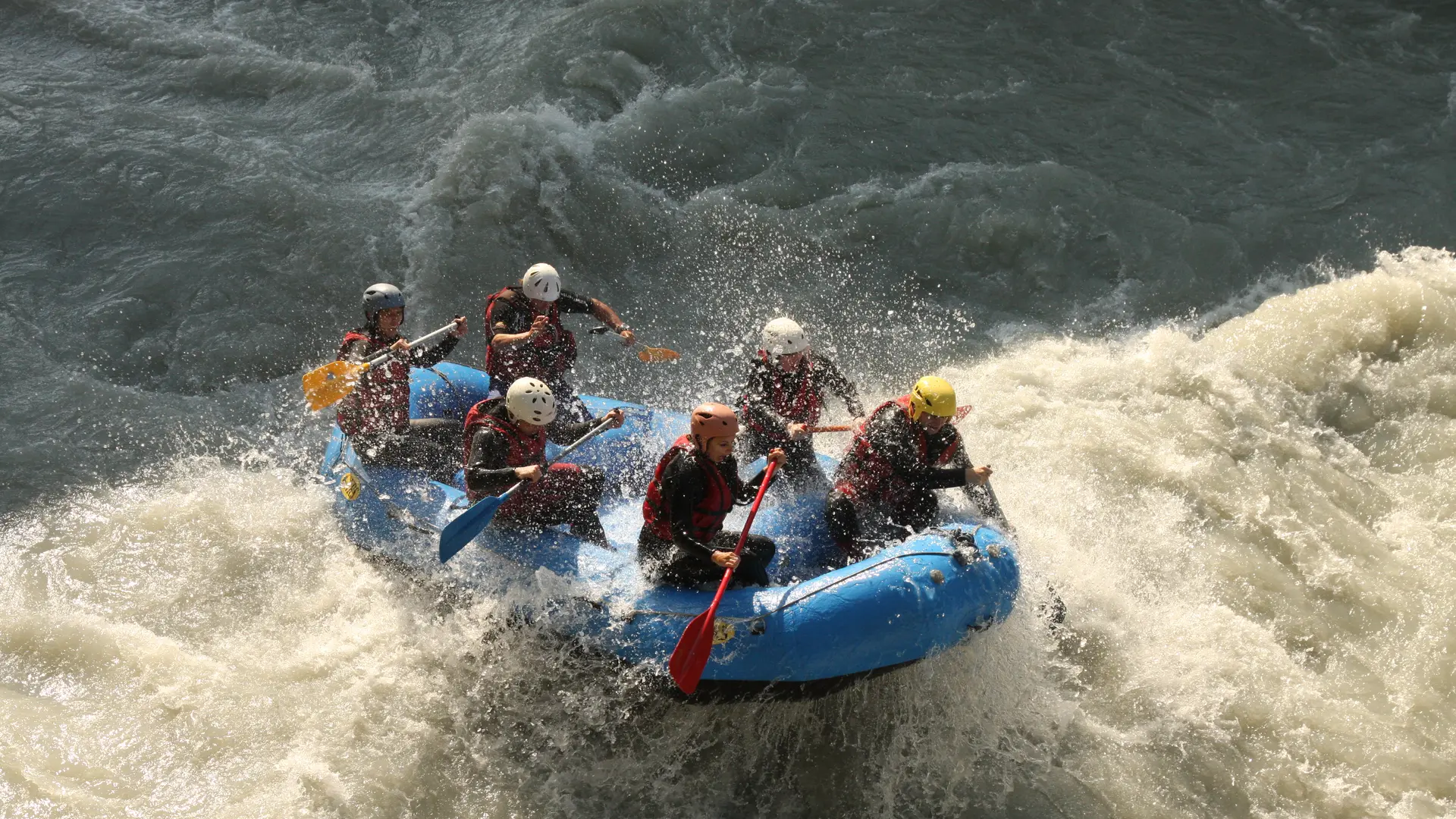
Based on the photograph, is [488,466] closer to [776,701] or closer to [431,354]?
[431,354]

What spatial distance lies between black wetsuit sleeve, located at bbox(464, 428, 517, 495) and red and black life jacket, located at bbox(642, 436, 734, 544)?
76cm

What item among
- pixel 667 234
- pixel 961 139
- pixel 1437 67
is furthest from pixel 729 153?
pixel 1437 67

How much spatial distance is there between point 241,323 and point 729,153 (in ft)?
15.1

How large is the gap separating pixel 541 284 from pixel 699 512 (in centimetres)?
216

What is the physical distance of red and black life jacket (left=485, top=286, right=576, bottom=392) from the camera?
23.4ft

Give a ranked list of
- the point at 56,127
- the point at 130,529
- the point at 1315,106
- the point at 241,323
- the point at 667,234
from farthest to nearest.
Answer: the point at 1315,106 < the point at 56,127 < the point at 667,234 < the point at 241,323 < the point at 130,529

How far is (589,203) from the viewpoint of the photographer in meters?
10.4

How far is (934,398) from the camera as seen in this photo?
5.96 metres

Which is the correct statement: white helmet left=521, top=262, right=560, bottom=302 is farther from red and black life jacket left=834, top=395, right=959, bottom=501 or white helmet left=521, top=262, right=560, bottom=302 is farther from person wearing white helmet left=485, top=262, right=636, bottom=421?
red and black life jacket left=834, top=395, right=959, bottom=501

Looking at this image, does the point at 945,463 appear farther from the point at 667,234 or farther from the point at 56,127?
the point at 56,127

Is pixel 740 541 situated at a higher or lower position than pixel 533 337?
higher

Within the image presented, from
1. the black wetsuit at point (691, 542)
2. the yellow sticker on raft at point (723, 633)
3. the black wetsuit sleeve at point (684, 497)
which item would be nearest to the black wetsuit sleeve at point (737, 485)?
the black wetsuit at point (691, 542)

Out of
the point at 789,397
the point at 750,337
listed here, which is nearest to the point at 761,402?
the point at 789,397

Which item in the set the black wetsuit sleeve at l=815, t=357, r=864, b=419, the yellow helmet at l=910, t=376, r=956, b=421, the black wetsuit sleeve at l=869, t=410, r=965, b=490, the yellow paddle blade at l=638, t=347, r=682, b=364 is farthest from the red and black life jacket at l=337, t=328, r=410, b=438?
the yellow helmet at l=910, t=376, r=956, b=421
